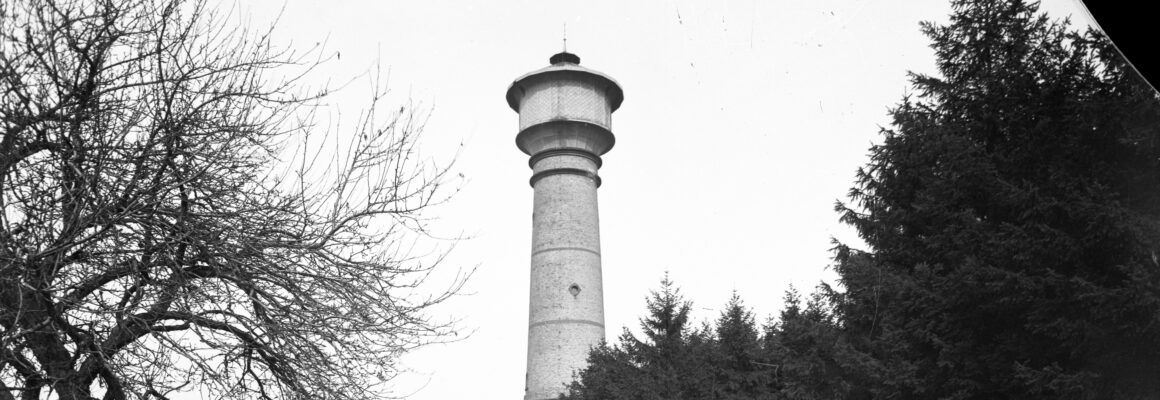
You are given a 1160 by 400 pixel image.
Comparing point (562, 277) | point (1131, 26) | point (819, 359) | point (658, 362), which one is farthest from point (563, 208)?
point (1131, 26)

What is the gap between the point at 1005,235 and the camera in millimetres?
10039

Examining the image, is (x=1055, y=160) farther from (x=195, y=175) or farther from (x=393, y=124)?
(x=195, y=175)

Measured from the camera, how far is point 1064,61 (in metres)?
10.7

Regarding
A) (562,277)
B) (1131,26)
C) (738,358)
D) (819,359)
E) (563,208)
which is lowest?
(1131,26)

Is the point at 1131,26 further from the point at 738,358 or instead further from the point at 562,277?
the point at 562,277

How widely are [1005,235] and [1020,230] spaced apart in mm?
327

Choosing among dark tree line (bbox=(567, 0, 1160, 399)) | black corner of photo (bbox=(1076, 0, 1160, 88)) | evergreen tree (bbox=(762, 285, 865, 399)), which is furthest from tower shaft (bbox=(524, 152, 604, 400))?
black corner of photo (bbox=(1076, 0, 1160, 88))

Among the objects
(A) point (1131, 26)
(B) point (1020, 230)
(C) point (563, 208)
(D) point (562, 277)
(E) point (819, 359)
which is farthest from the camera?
(C) point (563, 208)

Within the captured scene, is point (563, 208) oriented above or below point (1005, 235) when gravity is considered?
above

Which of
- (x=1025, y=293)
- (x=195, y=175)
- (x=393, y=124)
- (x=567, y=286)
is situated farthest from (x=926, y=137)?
(x=567, y=286)

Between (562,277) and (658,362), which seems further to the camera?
(562,277)

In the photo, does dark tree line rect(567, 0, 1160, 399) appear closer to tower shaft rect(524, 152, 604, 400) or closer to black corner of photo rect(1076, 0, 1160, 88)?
black corner of photo rect(1076, 0, 1160, 88)

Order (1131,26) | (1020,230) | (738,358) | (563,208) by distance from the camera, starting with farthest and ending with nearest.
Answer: (563,208) < (738,358) < (1020,230) < (1131,26)

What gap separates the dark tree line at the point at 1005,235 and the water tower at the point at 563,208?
10.9 meters
